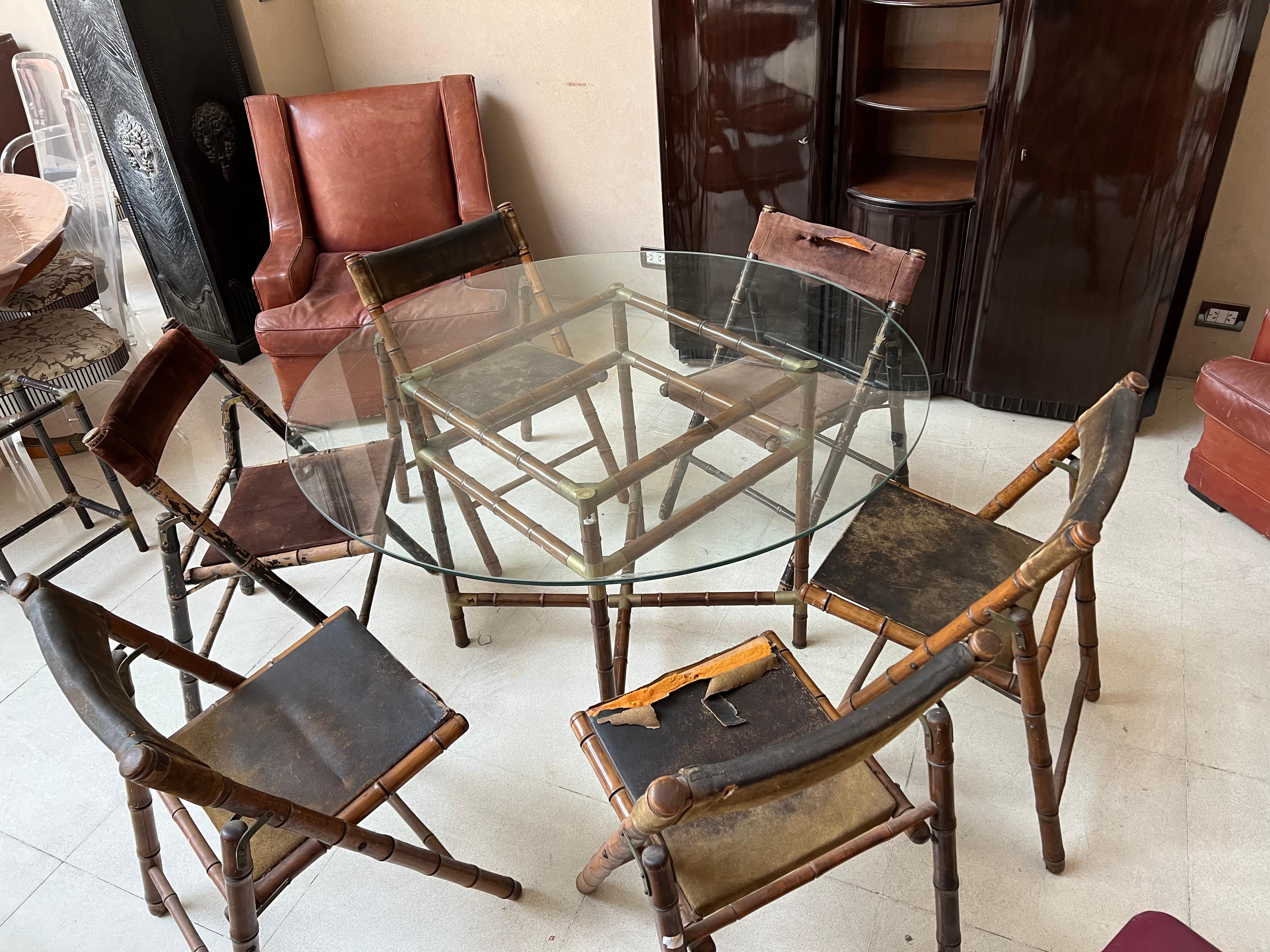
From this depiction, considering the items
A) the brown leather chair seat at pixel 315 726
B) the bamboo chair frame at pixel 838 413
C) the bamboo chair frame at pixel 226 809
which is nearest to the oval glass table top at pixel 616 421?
the bamboo chair frame at pixel 838 413

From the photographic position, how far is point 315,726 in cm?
156

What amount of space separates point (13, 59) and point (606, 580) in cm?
419

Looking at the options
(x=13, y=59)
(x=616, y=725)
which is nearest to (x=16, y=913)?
(x=616, y=725)

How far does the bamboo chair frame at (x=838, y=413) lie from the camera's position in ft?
5.66

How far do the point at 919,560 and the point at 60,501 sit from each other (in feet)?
8.62

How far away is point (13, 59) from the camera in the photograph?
3.96m

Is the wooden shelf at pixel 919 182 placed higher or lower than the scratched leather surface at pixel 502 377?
higher

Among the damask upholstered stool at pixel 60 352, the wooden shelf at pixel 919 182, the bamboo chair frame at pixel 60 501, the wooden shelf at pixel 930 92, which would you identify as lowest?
the bamboo chair frame at pixel 60 501

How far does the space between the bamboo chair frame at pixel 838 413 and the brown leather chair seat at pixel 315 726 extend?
592 millimetres

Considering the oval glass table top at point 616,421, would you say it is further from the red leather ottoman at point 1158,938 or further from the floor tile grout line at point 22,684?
the floor tile grout line at point 22,684

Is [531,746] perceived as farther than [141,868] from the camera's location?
Yes

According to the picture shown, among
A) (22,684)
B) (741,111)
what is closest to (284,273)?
(22,684)

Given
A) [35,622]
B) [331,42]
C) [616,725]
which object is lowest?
[616,725]

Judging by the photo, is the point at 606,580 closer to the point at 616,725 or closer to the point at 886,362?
the point at 616,725
